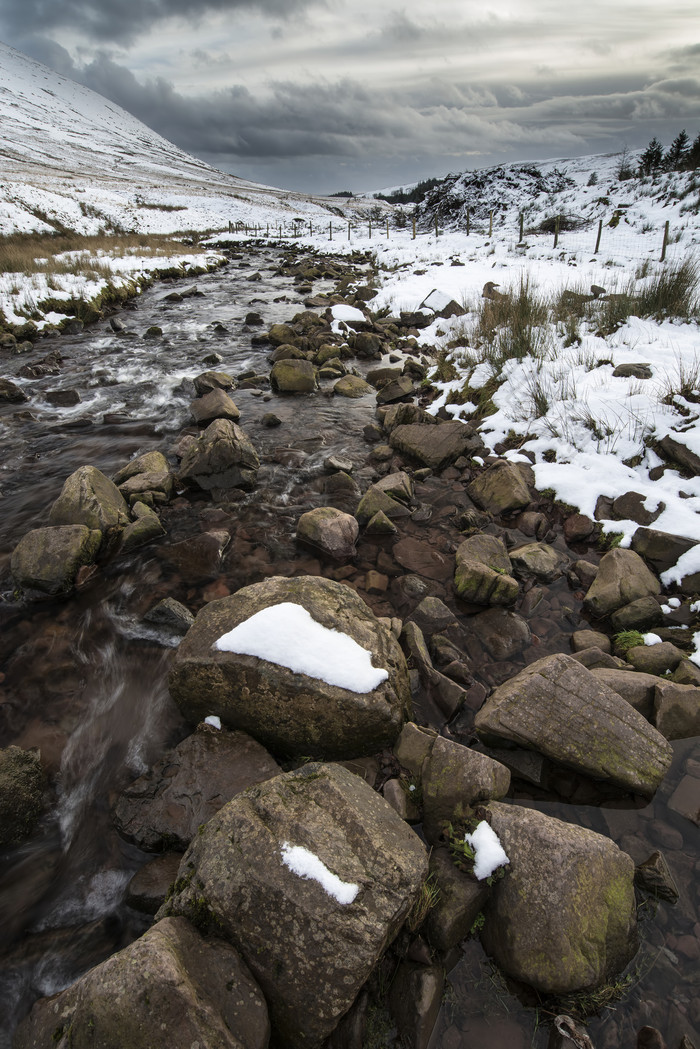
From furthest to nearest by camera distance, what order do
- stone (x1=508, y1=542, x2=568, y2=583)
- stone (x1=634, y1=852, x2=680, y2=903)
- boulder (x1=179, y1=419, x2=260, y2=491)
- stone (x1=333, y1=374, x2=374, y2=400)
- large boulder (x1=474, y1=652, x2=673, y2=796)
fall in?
stone (x1=333, y1=374, x2=374, y2=400) < boulder (x1=179, y1=419, x2=260, y2=491) < stone (x1=508, y1=542, x2=568, y2=583) < large boulder (x1=474, y1=652, x2=673, y2=796) < stone (x1=634, y1=852, x2=680, y2=903)

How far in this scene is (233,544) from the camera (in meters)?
6.40

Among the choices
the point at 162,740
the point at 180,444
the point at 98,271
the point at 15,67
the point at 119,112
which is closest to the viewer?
the point at 162,740

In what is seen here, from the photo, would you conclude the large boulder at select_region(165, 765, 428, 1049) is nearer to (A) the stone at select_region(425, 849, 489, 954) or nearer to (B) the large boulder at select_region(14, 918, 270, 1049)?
(B) the large boulder at select_region(14, 918, 270, 1049)

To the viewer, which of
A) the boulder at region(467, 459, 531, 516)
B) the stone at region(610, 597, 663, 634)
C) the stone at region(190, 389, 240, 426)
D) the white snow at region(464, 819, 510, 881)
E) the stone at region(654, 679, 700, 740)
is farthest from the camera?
the stone at region(190, 389, 240, 426)

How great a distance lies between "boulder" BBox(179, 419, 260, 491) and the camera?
7387 mm

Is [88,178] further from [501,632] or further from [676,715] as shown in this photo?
[676,715]

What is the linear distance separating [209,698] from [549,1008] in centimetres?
276

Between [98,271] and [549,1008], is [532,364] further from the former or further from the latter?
[98,271]

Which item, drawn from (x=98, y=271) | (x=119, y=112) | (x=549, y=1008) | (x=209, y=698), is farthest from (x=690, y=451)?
(x=119, y=112)

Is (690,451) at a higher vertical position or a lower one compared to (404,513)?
higher

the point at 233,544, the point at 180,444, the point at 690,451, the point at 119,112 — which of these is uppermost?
the point at 119,112

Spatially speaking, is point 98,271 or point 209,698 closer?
point 209,698

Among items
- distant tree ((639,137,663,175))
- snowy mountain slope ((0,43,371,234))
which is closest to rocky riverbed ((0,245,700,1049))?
snowy mountain slope ((0,43,371,234))

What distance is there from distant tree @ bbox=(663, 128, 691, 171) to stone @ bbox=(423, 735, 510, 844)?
40.7 metres
